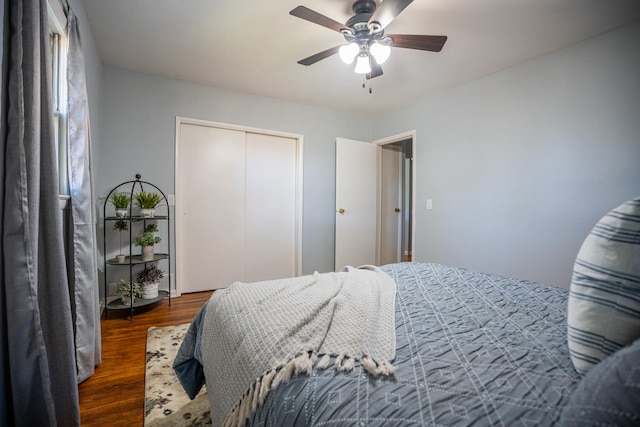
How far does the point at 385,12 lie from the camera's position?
1651 mm

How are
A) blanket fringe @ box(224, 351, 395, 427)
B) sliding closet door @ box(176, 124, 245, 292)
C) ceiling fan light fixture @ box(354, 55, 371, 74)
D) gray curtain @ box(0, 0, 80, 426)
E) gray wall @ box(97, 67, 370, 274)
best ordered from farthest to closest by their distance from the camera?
sliding closet door @ box(176, 124, 245, 292) < gray wall @ box(97, 67, 370, 274) < ceiling fan light fixture @ box(354, 55, 371, 74) < gray curtain @ box(0, 0, 80, 426) < blanket fringe @ box(224, 351, 395, 427)

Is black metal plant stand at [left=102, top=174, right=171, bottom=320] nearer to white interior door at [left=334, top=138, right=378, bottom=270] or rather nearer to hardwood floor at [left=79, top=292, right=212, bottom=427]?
hardwood floor at [left=79, top=292, right=212, bottom=427]

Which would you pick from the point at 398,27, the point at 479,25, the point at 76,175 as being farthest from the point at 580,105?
the point at 76,175

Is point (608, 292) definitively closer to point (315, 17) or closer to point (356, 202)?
point (315, 17)

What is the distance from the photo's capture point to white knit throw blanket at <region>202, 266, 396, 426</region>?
2.52 ft

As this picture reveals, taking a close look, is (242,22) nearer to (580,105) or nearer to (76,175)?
(76,175)

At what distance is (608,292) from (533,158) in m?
2.38

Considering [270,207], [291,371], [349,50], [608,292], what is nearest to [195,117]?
[270,207]

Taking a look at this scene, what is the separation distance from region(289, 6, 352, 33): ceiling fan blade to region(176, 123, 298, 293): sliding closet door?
2005 millimetres

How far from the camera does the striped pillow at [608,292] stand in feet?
Result: 2.08

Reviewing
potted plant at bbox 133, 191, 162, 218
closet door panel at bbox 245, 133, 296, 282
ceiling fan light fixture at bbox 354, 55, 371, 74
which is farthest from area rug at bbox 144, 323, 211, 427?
ceiling fan light fixture at bbox 354, 55, 371, 74

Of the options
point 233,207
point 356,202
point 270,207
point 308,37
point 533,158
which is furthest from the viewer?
point 356,202

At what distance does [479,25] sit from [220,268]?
3.34 m

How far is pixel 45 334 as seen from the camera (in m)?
1.24
